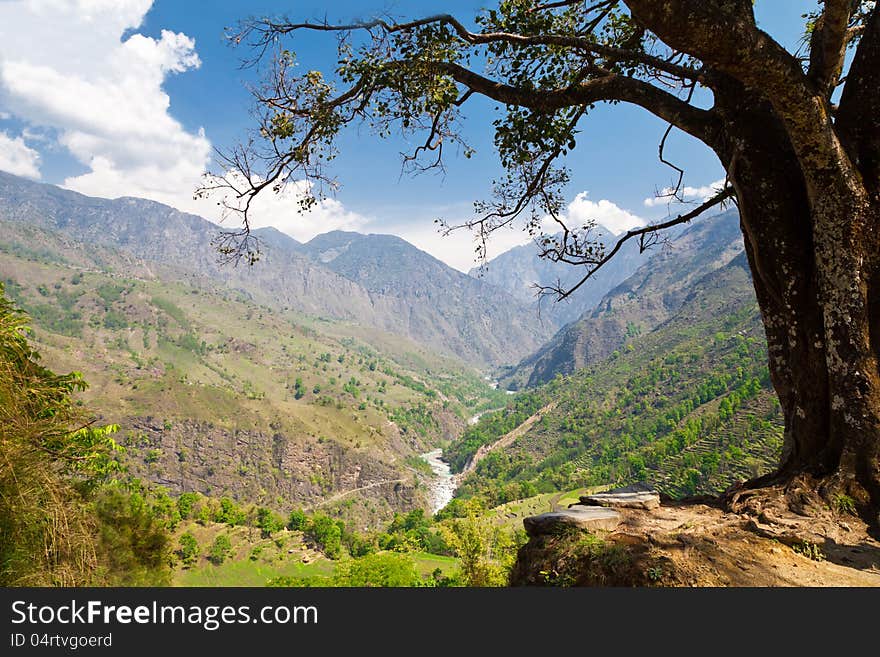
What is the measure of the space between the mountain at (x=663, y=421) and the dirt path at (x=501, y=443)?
2.35 ft

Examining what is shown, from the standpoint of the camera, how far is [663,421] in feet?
376

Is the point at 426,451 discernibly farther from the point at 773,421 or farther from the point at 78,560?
the point at 78,560

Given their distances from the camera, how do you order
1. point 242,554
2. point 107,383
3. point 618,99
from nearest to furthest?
1. point 618,99
2. point 242,554
3. point 107,383

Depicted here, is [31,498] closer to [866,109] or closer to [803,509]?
[803,509]

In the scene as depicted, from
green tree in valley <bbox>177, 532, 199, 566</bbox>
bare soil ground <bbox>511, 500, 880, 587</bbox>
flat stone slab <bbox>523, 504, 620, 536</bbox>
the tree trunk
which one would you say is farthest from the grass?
the tree trunk

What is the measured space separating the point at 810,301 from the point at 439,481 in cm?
15708

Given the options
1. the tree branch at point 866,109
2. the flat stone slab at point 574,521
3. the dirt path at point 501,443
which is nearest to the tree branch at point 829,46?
the tree branch at point 866,109

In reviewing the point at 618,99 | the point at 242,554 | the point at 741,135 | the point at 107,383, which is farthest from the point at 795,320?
the point at 107,383

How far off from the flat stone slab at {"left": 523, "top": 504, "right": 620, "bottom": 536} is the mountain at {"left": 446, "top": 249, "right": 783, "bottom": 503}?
65.7m

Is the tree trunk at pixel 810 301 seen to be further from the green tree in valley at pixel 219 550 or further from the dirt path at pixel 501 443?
the dirt path at pixel 501 443

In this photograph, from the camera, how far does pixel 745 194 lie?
17.0ft

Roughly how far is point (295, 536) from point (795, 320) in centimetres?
10366

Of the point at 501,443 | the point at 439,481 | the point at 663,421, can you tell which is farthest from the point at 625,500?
the point at 501,443

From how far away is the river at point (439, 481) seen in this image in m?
131
